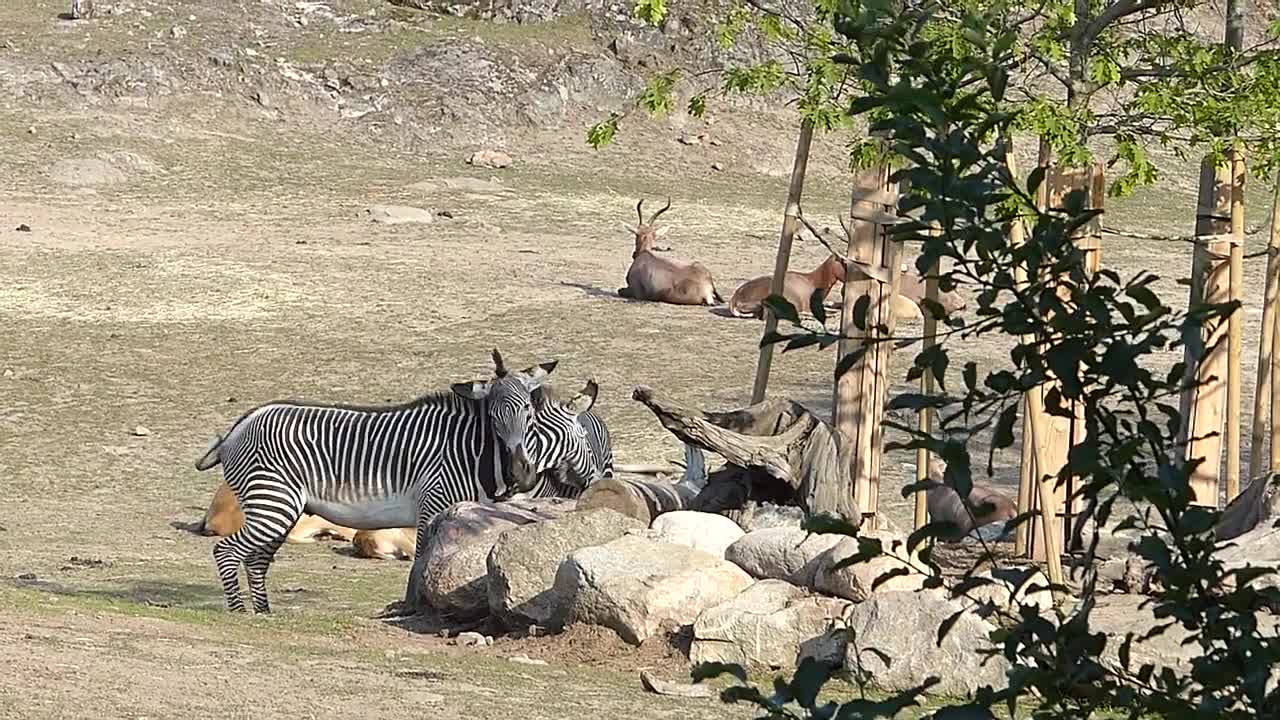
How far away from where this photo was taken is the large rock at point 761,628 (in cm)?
761

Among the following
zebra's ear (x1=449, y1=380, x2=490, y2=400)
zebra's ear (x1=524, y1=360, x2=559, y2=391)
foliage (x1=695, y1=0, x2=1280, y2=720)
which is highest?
foliage (x1=695, y1=0, x2=1280, y2=720)

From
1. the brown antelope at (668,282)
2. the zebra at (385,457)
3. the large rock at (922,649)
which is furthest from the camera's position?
the brown antelope at (668,282)

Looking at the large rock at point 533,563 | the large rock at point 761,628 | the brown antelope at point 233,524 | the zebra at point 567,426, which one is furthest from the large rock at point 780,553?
the brown antelope at point 233,524

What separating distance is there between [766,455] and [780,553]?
1349 millimetres

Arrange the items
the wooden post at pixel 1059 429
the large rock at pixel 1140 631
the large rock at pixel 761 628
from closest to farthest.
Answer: the large rock at pixel 1140 631, the large rock at pixel 761 628, the wooden post at pixel 1059 429

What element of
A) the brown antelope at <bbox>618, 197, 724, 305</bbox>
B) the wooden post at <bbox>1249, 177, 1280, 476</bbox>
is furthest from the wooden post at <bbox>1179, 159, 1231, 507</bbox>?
the brown antelope at <bbox>618, 197, 724, 305</bbox>

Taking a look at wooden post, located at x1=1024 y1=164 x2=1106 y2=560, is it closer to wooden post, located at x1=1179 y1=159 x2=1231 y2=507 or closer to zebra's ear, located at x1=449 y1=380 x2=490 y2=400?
wooden post, located at x1=1179 y1=159 x2=1231 y2=507

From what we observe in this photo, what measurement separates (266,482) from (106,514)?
126 inches

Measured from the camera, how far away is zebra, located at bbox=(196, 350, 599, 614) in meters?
9.78

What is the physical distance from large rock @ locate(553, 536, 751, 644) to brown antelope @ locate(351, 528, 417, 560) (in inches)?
139

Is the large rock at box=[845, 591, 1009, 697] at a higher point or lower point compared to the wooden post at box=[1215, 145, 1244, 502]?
lower

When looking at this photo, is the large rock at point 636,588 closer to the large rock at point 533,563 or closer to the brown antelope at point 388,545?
the large rock at point 533,563

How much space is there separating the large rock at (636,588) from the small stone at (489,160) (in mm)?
18190

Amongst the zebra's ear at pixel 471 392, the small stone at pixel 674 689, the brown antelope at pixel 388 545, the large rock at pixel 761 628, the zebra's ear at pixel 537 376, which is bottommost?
the brown antelope at pixel 388 545
